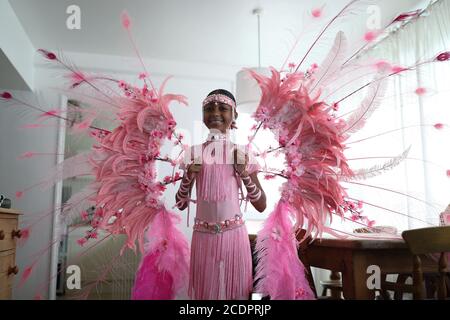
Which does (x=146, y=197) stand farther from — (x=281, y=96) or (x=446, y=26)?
(x=446, y=26)

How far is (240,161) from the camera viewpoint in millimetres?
1364

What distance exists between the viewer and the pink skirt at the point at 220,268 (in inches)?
50.3

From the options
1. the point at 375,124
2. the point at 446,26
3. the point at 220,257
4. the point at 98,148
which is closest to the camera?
the point at 220,257

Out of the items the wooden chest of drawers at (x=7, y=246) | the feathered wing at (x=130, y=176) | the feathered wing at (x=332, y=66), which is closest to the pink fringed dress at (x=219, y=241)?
the feathered wing at (x=130, y=176)

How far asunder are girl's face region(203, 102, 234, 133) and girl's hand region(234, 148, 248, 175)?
12cm

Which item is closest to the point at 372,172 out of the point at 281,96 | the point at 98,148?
the point at 281,96

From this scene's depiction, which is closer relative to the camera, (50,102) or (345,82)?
(345,82)

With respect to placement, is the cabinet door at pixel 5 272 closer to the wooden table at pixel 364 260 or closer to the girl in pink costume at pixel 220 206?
the girl in pink costume at pixel 220 206

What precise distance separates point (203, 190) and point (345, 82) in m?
0.66

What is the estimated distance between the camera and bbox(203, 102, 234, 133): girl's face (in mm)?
1410

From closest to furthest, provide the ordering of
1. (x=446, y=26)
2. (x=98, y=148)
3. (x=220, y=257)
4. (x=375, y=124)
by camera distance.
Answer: (x=220, y=257)
(x=98, y=148)
(x=446, y=26)
(x=375, y=124)

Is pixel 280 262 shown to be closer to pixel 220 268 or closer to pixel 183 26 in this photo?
pixel 220 268

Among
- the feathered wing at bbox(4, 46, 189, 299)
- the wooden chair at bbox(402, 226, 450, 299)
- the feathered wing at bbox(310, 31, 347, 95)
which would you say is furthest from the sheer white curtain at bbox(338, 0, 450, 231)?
the feathered wing at bbox(4, 46, 189, 299)

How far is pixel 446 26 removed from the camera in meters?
2.47
